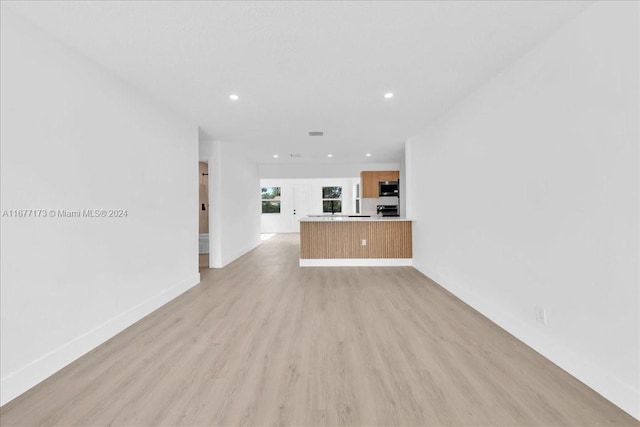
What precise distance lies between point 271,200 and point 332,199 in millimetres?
2824

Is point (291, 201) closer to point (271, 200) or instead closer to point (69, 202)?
point (271, 200)

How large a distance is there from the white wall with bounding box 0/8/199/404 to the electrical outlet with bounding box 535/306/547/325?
363cm

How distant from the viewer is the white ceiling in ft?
5.86

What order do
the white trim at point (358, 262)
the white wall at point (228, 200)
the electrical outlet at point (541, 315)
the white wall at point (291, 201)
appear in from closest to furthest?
the electrical outlet at point (541, 315) < the white wall at point (228, 200) < the white trim at point (358, 262) < the white wall at point (291, 201)

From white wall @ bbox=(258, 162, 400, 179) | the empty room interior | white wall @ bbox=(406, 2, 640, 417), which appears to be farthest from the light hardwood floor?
white wall @ bbox=(258, 162, 400, 179)

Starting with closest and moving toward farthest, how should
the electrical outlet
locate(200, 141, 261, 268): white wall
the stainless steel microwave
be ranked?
the electrical outlet < locate(200, 141, 261, 268): white wall < the stainless steel microwave

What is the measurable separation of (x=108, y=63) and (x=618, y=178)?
384cm

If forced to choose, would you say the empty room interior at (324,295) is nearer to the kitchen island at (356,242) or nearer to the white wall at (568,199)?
the white wall at (568,199)

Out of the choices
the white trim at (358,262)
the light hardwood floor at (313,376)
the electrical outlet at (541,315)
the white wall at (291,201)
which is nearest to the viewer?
the light hardwood floor at (313,376)

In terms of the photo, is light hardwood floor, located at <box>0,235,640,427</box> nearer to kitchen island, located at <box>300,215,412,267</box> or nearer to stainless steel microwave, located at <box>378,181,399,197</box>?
kitchen island, located at <box>300,215,412,267</box>

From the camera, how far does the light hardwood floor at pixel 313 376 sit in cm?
152

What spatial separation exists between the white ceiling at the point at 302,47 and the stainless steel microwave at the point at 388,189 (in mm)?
4060

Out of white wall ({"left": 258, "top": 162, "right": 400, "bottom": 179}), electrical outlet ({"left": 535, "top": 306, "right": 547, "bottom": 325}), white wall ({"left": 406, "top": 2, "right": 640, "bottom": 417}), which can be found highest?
white wall ({"left": 258, "top": 162, "right": 400, "bottom": 179})

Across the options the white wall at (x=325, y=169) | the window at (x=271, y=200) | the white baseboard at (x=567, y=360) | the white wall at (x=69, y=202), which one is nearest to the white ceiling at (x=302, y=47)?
the white wall at (x=69, y=202)
